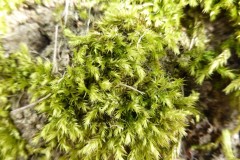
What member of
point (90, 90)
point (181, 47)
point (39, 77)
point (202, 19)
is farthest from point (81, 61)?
point (202, 19)

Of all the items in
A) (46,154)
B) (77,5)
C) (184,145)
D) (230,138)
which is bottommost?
(46,154)

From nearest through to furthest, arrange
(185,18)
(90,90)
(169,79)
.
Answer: (90,90)
(169,79)
(185,18)

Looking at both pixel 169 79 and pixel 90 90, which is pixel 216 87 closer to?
pixel 169 79

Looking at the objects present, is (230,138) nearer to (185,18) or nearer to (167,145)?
(167,145)

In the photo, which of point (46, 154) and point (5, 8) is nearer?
point (46, 154)

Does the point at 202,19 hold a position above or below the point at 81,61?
above

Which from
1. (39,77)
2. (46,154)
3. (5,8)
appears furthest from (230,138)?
(5,8)

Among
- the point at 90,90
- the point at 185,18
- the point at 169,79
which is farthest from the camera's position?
the point at 185,18
